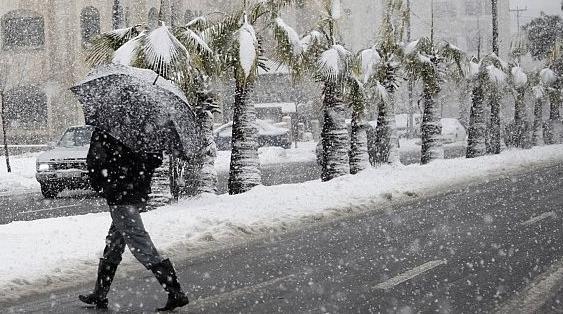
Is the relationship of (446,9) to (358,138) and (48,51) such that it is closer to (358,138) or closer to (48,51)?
(48,51)

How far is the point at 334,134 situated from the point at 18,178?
10860mm

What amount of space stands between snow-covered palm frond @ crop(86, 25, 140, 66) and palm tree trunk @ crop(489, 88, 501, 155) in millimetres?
A: 16654

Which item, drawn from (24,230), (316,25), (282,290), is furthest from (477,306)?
(316,25)

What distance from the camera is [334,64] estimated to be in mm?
15695

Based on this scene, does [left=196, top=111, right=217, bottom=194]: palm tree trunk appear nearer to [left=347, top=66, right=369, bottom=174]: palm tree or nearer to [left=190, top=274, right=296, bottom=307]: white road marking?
[left=347, top=66, right=369, bottom=174]: palm tree

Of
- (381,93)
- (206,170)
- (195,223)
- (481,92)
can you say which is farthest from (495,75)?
(195,223)

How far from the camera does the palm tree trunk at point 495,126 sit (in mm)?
26352

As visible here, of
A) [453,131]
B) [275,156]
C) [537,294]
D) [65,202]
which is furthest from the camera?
[453,131]

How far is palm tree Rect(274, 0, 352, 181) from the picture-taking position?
1580cm

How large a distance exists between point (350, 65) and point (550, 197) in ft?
17.2

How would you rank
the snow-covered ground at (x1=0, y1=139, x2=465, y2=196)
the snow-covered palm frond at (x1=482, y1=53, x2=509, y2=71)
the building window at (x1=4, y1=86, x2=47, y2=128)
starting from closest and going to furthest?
the snow-covered ground at (x1=0, y1=139, x2=465, y2=196), the snow-covered palm frond at (x1=482, y1=53, x2=509, y2=71), the building window at (x1=4, y1=86, x2=47, y2=128)

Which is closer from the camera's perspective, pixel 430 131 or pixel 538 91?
pixel 430 131

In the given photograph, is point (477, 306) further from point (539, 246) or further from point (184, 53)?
point (184, 53)

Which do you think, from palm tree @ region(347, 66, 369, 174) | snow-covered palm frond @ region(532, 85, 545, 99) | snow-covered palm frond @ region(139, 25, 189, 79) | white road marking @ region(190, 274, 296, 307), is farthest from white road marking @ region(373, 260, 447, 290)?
snow-covered palm frond @ region(532, 85, 545, 99)
